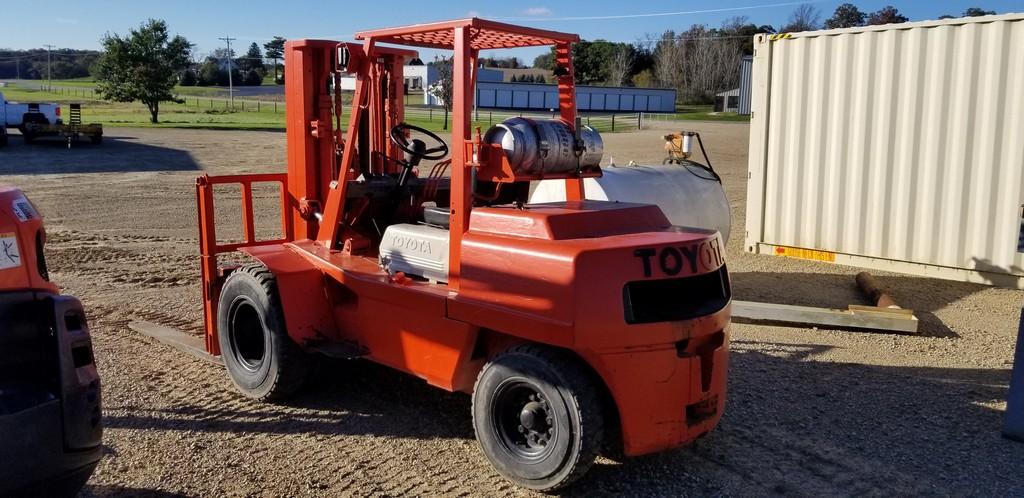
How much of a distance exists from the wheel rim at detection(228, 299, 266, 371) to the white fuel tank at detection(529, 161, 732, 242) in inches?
129

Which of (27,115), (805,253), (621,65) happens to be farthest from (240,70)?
(805,253)

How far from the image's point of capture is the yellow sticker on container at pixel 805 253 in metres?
11.1

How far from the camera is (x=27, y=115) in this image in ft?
99.3

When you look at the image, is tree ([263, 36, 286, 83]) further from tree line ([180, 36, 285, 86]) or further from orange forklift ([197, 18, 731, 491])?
orange forklift ([197, 18, 731, 491])

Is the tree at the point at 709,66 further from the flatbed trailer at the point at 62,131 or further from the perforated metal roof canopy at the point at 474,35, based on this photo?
the perforated metal roof canopy at the point at 474,35

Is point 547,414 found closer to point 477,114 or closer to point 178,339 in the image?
point 178,339

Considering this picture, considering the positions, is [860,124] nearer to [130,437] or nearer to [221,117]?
[130,437]

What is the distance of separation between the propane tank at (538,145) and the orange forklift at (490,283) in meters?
0.01

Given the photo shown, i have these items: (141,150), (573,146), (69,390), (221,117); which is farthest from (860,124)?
(221,117)

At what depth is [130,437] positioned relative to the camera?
5293 millimetres

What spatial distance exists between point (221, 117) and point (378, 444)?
175ft

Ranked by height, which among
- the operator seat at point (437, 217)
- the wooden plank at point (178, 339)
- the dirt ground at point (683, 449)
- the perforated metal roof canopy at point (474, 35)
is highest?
the perforated metal roof canopy at point (474, 35)

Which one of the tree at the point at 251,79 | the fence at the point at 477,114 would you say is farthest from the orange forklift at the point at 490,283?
the tree at the point at 251,79

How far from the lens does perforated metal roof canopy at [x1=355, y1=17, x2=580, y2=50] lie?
4.95 metres
